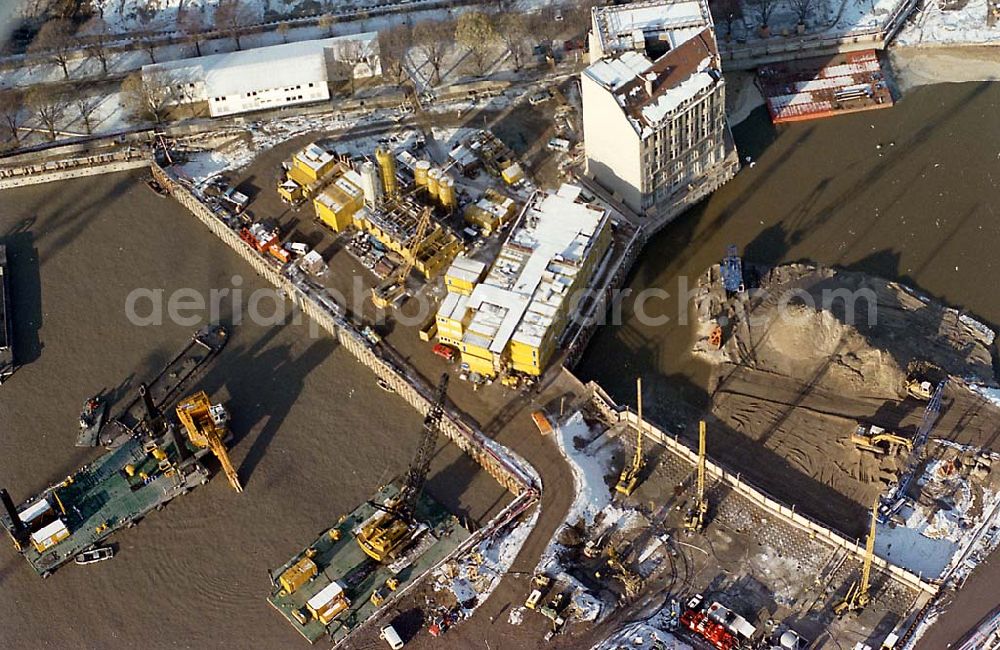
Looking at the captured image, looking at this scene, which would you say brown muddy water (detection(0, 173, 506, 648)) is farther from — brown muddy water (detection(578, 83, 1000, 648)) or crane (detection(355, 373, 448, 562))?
brown muddy water (detection(578, 83, 1000, 648))

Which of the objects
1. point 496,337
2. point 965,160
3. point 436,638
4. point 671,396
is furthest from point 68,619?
point 965,160

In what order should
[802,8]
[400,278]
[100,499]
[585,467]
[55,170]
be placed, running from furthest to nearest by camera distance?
[802,8], [55,170], [400,278], [100,499], [585,467]

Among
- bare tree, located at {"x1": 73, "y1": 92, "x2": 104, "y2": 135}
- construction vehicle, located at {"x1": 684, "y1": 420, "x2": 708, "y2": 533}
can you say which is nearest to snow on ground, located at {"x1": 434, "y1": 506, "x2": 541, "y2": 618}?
construction vehicle, located at {"x1": 684, "y1": 420, "x2": 708, "y2": 533}

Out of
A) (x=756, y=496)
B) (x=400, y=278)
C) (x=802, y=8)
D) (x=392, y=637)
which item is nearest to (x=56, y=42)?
(x=400, y=278)

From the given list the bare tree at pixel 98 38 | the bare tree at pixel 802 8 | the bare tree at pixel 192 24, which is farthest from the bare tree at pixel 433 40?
the bare tree at pixel 802 8

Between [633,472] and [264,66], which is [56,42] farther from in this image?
[633,472]

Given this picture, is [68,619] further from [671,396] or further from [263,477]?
[671,396]
